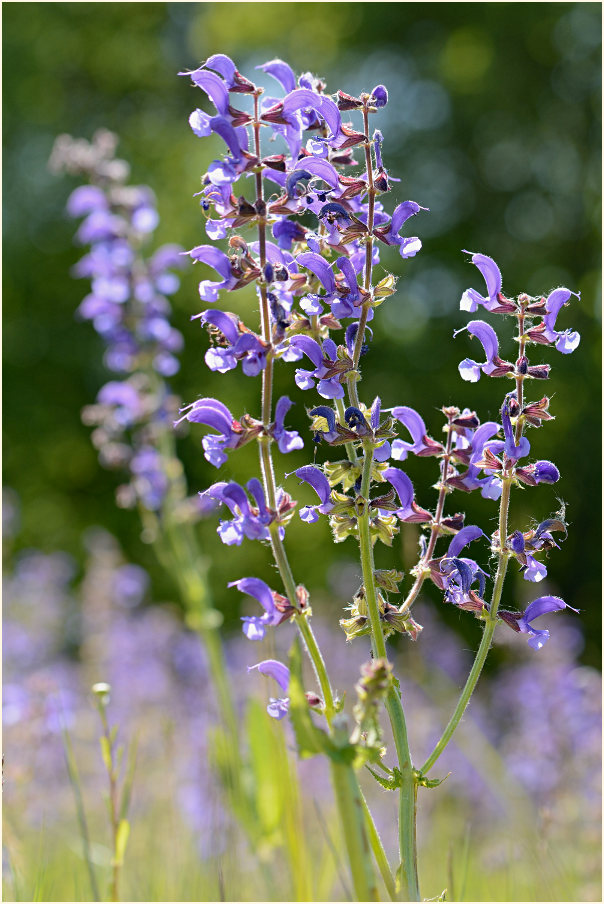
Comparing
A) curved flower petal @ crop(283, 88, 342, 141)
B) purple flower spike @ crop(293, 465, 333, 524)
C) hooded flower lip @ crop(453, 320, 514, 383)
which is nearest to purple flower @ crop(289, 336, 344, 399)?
purple flower spike @ crop(293, 465, 333, 524)

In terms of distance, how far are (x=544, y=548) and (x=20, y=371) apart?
41.8 ft

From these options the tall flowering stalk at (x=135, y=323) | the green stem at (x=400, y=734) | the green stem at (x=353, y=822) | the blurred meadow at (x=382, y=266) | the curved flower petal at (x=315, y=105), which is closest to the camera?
the green stem at (x=353, y=822)

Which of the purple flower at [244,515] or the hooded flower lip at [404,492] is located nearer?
the purple flower at [244,515]

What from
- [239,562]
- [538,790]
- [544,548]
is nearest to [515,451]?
[544,548]

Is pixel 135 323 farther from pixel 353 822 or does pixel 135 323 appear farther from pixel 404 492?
pixel 353 822

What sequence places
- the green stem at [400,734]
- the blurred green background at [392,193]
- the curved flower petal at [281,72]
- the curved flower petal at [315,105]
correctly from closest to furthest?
the green stem at [400,734], the curved flower petal at [315,105], the curved flower petal at [281,72], the blurred green background at [392,193]

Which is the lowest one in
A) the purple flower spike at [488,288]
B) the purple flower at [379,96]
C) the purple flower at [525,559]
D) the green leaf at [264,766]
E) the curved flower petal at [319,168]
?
the green leaf at [264,766]

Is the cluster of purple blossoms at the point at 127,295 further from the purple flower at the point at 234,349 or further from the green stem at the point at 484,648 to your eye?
the green stem at the point at 484,648

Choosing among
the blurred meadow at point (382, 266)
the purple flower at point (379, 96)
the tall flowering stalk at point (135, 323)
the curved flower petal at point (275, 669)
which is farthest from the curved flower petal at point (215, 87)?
the blurred meadow at point (382, 266)

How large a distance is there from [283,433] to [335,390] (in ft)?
0.35

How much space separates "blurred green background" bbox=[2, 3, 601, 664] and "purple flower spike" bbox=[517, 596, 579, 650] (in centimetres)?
684

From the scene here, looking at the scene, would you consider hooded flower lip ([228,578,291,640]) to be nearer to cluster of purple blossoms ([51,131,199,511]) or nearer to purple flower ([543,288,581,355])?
purple flower ([543,288,581,355])

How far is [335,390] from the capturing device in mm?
1380

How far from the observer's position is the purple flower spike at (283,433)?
1.36 metres
